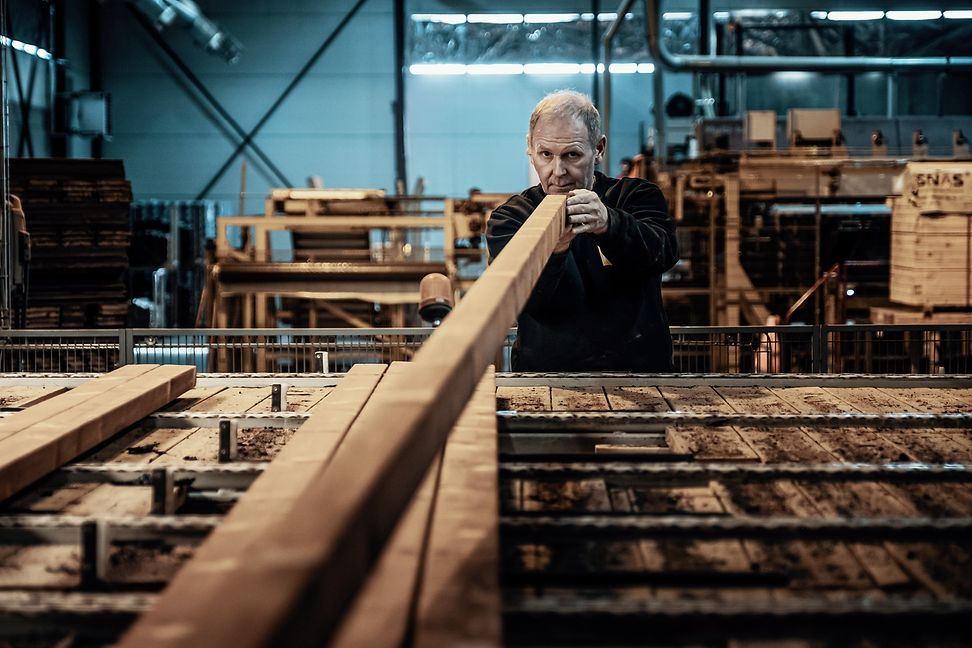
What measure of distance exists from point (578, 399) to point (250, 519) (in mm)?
1605

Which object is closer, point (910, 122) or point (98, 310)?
point (98, 310)

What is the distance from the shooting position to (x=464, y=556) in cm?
128

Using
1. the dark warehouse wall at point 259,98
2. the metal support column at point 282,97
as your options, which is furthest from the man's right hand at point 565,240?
the metal support column at point 282,97

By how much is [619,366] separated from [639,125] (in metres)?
16.3

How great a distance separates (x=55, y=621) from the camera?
1193mm

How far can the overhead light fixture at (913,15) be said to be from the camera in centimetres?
1820

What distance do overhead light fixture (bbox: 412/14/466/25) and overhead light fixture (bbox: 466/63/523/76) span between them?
86 centimetres

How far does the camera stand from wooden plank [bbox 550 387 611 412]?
266 centimetres

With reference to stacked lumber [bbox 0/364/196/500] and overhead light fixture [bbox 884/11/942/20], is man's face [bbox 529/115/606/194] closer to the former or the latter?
stacked lumber [bbox 0/364/196/500]

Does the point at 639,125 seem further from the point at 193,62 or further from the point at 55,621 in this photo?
the point at 55,621

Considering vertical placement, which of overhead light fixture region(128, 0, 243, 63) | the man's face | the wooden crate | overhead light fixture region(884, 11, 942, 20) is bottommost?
the wooden crate

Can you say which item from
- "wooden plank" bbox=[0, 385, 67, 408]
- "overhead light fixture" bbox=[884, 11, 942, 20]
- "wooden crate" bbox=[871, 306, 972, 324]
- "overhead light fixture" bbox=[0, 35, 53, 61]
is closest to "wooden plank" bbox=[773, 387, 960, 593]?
"wooden plank" bbox=[0, 385, 67, 408]

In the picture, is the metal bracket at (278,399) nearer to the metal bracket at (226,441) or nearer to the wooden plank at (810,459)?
the metal bracket at (226,441)

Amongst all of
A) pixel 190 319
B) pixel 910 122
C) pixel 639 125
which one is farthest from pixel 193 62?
pixel 910 122
